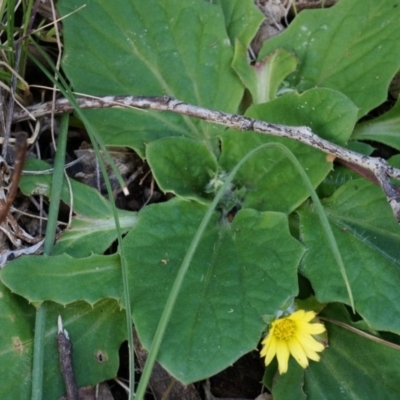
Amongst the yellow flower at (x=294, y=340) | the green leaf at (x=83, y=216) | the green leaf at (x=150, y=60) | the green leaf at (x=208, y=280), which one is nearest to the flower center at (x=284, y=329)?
the yellow flower at (x=294, y=340)

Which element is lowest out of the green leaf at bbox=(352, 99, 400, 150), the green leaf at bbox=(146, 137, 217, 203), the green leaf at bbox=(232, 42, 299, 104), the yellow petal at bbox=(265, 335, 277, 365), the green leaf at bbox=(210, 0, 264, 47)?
the yellow petal at bbox=(265, 335, 277, 365)

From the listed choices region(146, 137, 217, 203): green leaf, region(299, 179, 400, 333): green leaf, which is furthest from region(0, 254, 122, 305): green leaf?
region(299, 179, 400, 333): green leaf

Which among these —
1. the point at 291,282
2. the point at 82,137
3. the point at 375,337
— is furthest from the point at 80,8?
the point at 375,337

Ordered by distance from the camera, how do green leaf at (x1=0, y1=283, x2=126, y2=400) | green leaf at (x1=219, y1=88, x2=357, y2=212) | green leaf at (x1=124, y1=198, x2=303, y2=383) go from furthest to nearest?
1. green leaf at (x1=219, y1=88, x2=357, y2=212)
2. green leaf at (x1=0, y1=283, x2=126, y2=400)
3. green leaf at (x1=124, y1=198, x2=303, y2=383)

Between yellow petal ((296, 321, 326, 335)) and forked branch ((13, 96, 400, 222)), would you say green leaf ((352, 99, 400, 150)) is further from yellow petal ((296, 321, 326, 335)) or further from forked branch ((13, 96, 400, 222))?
yellow petal ((296, 321, 326, 335))

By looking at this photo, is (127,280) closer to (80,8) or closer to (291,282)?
(291,282)

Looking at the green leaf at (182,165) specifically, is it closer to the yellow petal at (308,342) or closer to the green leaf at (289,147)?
the green leaf at (289,147)

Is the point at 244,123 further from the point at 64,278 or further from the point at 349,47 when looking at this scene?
the point at 64,278
